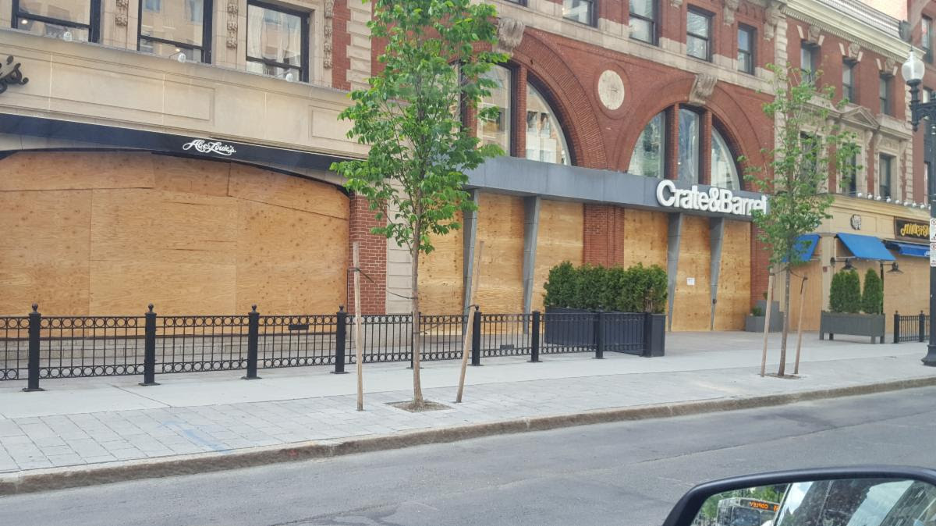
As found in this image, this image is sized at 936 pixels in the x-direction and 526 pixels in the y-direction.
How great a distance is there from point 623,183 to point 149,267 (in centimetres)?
1417

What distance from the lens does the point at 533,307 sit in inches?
928

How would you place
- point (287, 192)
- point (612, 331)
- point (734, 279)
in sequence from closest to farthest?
1. point (287, 192)
2. point (612, 331)
3. point (734, 279)

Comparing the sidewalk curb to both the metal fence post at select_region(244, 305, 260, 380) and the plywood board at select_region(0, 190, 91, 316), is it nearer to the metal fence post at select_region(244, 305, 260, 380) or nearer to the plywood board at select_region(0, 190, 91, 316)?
the metal fence post at select_region(244, 305, 260, 380)

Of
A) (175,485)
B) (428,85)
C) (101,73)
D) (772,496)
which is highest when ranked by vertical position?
(101,73)

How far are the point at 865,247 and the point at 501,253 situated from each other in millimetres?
16453

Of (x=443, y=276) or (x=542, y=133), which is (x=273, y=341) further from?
(x=542, y=133)

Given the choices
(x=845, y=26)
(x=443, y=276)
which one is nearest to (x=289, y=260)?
(x=443, y=276)

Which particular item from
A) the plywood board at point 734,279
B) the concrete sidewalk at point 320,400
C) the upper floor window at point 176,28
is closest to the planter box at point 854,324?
the plywood board at point 734,279

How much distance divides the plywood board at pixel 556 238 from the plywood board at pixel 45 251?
12.1 m

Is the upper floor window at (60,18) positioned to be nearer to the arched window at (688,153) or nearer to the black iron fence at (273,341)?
the black iron fence at (273,341)

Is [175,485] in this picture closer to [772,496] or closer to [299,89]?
[772,496]

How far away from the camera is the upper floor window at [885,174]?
35500mm

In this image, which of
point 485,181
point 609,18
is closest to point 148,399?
point 485,181

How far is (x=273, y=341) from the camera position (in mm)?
14000
